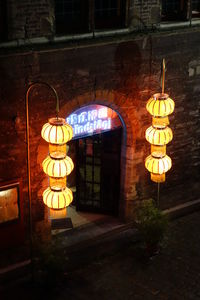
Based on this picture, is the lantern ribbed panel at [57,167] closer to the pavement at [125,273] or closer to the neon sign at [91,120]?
the neon sign at [91,120]

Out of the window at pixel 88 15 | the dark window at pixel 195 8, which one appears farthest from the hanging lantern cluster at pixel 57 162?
the dark window at pixel 195 8

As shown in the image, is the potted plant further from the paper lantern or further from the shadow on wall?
the shadow on wall

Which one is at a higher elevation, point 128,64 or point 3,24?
point 3,24

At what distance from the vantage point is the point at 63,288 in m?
11.1

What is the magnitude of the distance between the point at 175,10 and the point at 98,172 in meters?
4.50

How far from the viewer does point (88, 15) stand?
11.0 meters

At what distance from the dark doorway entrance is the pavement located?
1.01 m

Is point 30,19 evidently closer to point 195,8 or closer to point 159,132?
point 159,132

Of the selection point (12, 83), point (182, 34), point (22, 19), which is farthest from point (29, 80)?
point (182, 34)

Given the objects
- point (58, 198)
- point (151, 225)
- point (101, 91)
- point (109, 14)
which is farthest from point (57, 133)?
point (151, 225)

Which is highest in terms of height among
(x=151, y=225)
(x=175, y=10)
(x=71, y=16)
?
(x=175, y=10)

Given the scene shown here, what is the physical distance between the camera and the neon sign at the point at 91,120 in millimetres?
11492

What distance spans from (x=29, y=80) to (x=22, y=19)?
1187mm

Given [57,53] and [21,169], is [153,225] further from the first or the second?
[57,53]
